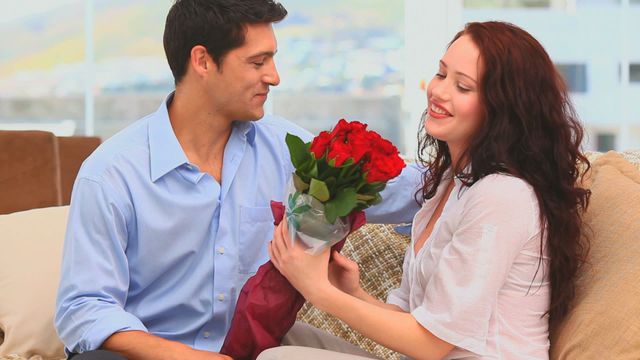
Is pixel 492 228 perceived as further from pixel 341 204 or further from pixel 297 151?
pixel 297 151

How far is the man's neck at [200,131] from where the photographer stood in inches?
86.4

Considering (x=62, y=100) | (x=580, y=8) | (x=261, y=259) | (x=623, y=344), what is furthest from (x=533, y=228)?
(x=62, y=100)

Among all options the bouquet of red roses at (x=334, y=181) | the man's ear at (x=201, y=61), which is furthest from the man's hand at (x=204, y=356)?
the man's ear at (x=201, y=61)

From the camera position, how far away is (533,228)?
5.64 feet

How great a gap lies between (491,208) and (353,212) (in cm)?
28

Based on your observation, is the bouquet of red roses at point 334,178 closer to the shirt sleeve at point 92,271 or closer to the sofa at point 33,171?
the shirt sleeve at point 92,271

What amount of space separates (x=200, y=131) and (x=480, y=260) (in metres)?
0.78

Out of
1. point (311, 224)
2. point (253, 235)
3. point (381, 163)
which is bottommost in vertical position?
point (253, 235)

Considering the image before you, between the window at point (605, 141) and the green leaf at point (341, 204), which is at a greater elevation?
the green leaf at point (341, 204)

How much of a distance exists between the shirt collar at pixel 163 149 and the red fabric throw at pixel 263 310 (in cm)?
27

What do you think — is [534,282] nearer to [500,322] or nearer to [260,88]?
[500,322]

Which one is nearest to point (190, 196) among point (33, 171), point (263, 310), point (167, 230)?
point (167, 230)

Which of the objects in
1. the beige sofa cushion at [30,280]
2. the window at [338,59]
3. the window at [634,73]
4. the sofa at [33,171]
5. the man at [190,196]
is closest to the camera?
the man at [190,196]

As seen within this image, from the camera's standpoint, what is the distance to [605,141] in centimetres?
540
